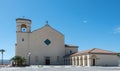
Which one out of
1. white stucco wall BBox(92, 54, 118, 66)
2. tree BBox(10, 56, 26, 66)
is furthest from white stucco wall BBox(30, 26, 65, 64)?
white stucco wall BBox(92, 54, 118, 66)

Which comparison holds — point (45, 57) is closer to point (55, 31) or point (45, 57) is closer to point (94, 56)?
point (55, 31)

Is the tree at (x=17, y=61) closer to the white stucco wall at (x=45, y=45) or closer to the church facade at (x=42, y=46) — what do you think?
the church facade at (x=42, y=46)

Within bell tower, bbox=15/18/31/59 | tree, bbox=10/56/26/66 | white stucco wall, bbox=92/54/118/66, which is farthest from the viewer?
bell tower, bbox=15/18/31/59

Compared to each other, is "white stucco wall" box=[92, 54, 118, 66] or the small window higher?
the small window

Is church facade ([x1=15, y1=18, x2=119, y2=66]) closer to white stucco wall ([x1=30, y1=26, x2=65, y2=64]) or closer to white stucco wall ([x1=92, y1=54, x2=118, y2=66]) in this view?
white stucco wall ([x1=30, y1=26, x2=65, y2=64])

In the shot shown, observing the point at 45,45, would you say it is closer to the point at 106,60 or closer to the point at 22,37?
the point at 22,37

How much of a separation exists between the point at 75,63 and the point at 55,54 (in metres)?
7.40

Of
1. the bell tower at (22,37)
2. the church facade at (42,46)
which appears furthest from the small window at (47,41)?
the bell tower at (22,37)

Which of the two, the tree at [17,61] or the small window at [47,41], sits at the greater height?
the small window at [47,41]

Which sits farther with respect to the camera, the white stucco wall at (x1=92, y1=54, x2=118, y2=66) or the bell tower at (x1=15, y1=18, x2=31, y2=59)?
the bell tower at (x1=15, y1=18, x2=31, y2=59)

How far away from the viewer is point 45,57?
58.8 m

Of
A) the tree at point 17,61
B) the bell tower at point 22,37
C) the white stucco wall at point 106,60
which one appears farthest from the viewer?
the bell tower at point 22,37

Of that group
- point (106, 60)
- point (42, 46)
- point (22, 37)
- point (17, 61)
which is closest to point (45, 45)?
point (42, 46)

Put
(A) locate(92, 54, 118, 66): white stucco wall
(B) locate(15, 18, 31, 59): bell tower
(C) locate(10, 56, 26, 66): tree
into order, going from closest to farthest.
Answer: (C) locate(10, 56, 26, 66): tree
(A) locate(92, 54, 118, 66): white stucco wall
(B) locate(15, 18, 31, 59): bell tower
